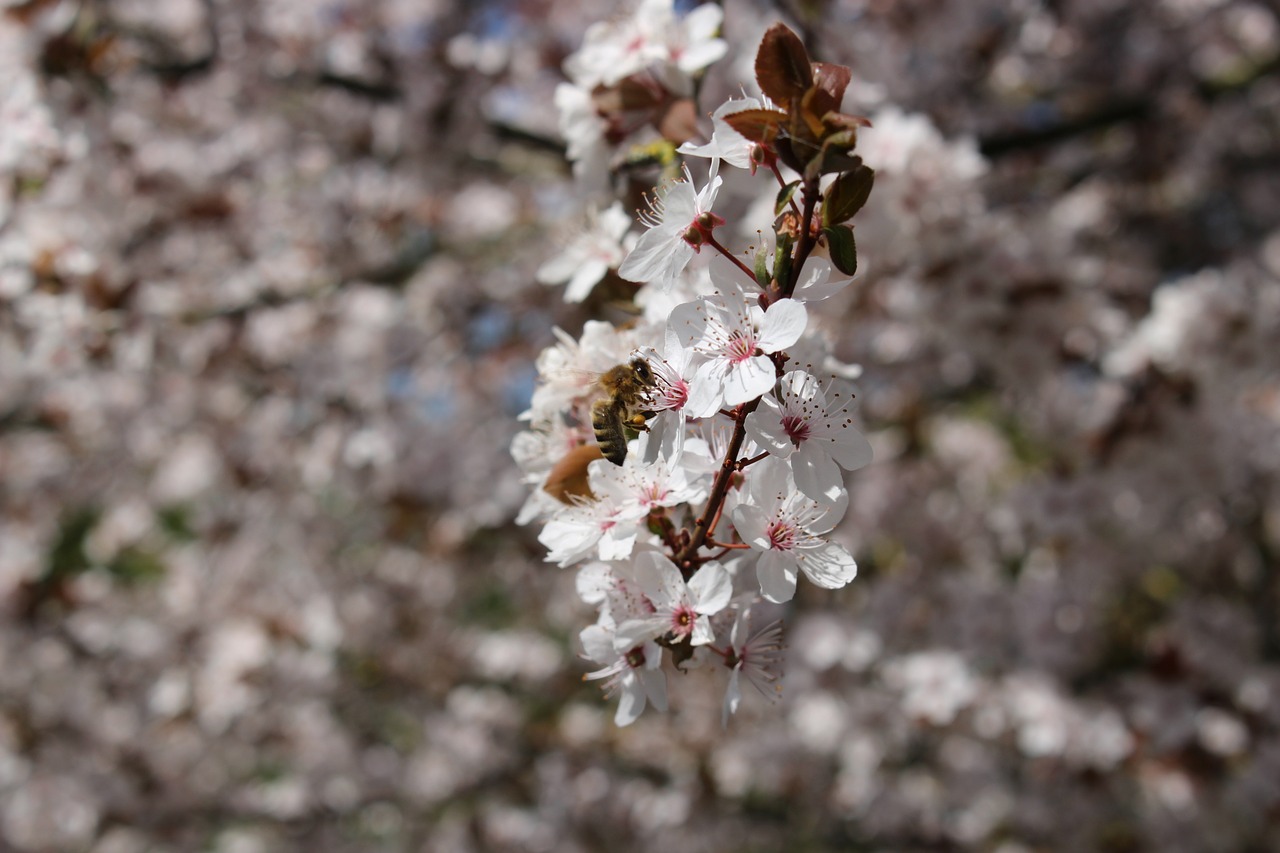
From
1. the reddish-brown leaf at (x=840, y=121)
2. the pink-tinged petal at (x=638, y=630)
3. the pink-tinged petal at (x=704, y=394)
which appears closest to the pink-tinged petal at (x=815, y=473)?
the pink-tinged petal at (x=704, y=394)

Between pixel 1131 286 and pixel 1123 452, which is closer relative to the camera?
pixel 1123 452

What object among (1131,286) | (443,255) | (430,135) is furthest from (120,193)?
(1131,286)

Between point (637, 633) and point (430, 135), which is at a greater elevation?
point (430, 135)

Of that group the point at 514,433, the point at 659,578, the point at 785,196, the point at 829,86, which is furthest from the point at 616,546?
the point at 514,433

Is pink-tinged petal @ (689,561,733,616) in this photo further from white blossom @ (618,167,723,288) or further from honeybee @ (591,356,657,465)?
white blossom @ (618,167,723,288)

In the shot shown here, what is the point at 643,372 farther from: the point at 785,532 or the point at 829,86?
the point at 829,86

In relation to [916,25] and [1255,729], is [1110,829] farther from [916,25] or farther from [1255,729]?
[916,25]
